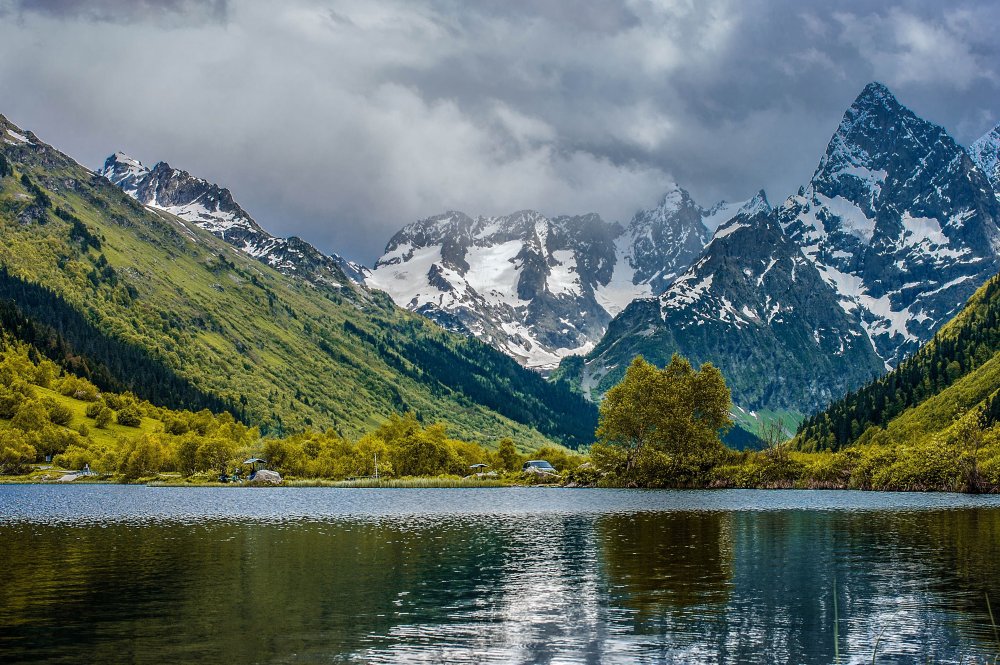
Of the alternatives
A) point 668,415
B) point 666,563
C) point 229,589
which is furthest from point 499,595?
point 668,415

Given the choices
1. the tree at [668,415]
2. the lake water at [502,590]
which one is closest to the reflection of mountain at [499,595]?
the lake water at [502,590]

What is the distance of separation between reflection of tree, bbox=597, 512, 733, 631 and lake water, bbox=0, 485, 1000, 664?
207 mm

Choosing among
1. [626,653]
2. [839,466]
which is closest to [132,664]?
[626,653]

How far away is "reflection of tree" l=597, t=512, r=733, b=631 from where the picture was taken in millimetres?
43272

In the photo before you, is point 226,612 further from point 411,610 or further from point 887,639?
point 887,639

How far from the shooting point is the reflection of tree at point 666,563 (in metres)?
43.3

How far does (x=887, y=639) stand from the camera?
115 ft

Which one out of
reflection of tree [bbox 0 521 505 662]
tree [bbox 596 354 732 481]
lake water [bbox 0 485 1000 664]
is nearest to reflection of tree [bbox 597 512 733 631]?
lake water [bbox 0 485 1000 664]

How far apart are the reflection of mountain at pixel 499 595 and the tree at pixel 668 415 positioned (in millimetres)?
95945

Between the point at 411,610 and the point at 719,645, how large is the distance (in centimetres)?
1434

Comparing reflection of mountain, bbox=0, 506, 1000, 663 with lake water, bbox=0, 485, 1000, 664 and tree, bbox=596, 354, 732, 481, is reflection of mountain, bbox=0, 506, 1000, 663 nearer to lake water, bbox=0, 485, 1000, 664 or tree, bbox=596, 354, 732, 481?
lake water, bbox=0, 485, 1000, 664

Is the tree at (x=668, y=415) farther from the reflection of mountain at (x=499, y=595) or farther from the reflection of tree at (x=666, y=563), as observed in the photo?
the reflection of mountain at (x=499, y=595)

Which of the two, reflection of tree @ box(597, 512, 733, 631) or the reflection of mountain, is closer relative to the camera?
the reflection of mountain

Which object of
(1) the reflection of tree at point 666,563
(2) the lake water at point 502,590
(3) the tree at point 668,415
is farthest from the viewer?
(3) the tree at point 668,415
